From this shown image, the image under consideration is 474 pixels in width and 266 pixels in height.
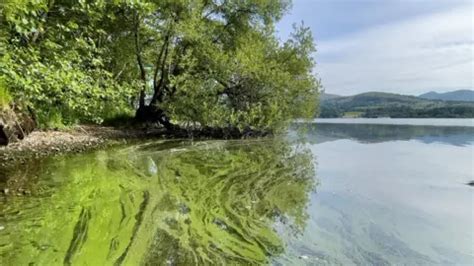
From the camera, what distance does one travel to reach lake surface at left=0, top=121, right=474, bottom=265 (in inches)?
140

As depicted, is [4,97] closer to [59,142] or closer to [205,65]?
[59,142]

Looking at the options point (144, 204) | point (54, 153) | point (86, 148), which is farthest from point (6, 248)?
point (86, 148)

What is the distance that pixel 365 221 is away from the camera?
484 centimetres

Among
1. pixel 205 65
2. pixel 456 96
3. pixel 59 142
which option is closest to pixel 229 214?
pixel 59 142

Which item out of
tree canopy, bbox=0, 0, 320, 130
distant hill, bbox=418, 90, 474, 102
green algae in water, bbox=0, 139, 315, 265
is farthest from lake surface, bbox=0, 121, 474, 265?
distant hill, bbox=418, 90, 474, 102

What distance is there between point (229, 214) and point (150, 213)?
1.00 m

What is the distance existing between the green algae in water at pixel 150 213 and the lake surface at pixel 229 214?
2 centimetres

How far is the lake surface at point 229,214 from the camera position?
3.56 metres

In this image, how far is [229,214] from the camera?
4.96 metres

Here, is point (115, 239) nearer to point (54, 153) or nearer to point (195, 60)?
point (54, 153)

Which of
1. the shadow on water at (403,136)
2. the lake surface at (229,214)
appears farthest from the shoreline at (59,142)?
the shadow on water at (403,136)

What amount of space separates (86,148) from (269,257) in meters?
8.26

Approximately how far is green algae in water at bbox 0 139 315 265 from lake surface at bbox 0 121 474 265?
0.02 metres

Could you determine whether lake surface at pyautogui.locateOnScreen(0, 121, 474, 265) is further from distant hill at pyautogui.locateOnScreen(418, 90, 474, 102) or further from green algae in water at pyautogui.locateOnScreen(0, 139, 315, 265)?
distant hill at pyautogui.locateOnScreen(418, 90, 474, 102)
